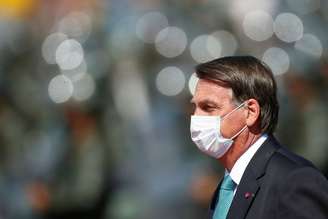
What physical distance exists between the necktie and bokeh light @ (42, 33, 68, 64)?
4.43 meters

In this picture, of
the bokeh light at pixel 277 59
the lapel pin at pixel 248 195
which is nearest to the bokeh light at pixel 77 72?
the bokeh light at pixel 277 59

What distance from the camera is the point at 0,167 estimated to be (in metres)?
7.61

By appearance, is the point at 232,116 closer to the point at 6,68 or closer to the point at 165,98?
the point at 165,98

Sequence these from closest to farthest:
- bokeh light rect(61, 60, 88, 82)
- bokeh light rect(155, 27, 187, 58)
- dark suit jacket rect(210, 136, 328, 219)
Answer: dark suit jacket rect(210, 136, 328, 219), bokeh light rect(155, 27, 187, 58), bokeh light rect(61, 60, 88, 82)

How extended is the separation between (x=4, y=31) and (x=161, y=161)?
76.1 inches

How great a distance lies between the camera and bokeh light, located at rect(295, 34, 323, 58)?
22.9 feet

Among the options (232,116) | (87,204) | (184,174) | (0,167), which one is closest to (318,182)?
(232,116)

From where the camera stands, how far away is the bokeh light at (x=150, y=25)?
7.19 m

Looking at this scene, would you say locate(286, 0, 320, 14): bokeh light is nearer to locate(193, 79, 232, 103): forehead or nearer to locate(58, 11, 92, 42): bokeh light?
locate(58, 11, 92, 42): bokeh light

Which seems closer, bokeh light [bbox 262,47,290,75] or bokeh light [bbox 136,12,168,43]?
bokeh light [bbox 262,47,290,75]

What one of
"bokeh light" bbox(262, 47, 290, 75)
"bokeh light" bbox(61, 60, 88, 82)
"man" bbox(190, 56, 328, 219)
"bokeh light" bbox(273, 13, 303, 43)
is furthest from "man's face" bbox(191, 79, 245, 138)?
"bokeh light" bbox(61, 60, 88, 82)

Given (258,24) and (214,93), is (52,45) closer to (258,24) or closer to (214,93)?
(258,24)

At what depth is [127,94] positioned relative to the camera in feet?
23.7

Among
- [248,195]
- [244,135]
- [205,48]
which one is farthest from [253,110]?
[205,48]
